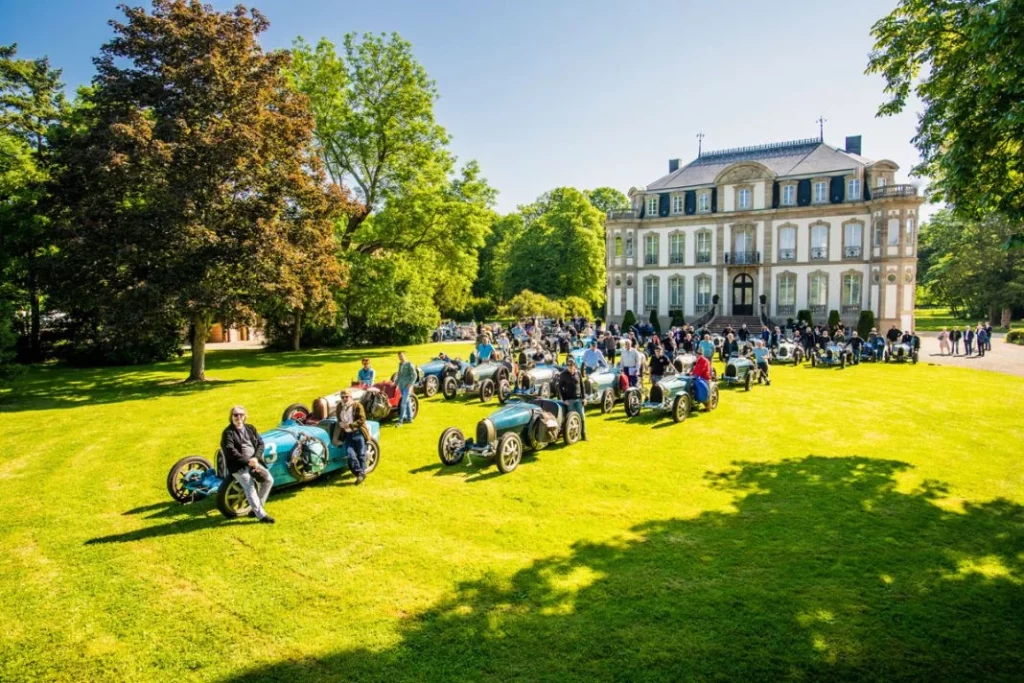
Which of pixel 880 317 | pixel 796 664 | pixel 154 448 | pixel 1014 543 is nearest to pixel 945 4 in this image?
pixel 1014 543

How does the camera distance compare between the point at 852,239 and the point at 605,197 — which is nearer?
the point at 852,239

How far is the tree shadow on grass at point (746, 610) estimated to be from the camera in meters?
5.27

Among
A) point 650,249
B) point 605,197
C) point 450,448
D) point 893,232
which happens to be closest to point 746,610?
point 450,448

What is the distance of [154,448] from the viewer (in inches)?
509

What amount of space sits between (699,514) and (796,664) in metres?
3.55

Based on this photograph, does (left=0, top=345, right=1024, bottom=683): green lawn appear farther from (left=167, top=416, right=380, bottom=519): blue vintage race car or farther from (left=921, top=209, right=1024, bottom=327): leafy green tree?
(left=921, top=209, right=1024, bottom=327): leafy green tree

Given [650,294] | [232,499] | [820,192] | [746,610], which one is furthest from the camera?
[650,294]

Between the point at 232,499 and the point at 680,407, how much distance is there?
10.6m

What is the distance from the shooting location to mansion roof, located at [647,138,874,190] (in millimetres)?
42688

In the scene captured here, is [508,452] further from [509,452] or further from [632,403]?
[632,403]

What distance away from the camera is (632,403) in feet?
51.6

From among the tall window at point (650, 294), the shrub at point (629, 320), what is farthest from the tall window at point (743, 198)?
the shrub at point (629, 320)

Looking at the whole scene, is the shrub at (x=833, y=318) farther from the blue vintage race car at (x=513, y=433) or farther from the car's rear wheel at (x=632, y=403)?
the blue vintage race car at (x=513, y=433)

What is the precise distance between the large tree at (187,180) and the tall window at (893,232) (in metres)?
37.2
